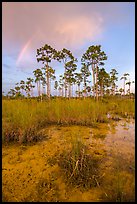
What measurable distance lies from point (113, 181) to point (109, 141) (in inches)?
80.1

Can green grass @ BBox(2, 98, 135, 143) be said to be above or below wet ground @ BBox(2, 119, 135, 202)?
above

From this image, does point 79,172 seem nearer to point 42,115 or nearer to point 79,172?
point 79,172

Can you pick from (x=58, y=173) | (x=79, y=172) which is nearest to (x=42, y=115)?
(x=58, y=173)

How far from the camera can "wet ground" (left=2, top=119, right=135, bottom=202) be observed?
7.32 ft

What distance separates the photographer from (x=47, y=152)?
3.74 m

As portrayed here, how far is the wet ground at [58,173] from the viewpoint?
223cm

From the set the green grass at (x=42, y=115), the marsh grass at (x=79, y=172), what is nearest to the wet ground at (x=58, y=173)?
the marsh grass at (x=79, y=172)

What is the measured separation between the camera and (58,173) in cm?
281

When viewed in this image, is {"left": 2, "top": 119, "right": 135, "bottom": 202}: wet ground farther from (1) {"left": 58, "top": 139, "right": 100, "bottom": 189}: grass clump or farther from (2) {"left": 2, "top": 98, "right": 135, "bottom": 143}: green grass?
(2) {"left": 2, "top": 98, "right": 135, "bottom": 143}: green grass

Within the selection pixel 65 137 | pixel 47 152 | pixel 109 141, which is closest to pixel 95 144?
pixel 109 141

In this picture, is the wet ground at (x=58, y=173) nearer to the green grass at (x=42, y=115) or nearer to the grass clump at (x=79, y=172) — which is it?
the grass clump at (x=79, y=172)

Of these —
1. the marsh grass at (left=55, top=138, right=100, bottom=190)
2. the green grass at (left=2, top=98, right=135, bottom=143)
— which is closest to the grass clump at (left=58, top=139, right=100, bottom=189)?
the marsh grass at (left=55, top=138, right=100, bottom=190)

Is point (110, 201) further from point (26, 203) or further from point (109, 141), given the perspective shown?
point (109, 141)

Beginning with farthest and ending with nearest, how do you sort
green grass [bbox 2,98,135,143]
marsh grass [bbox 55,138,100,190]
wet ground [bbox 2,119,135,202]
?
green grass [bbox 2,98,135,143], marsh grass [bbox 55,138,100,190], wet ground [bbox 2,119,135,202]
